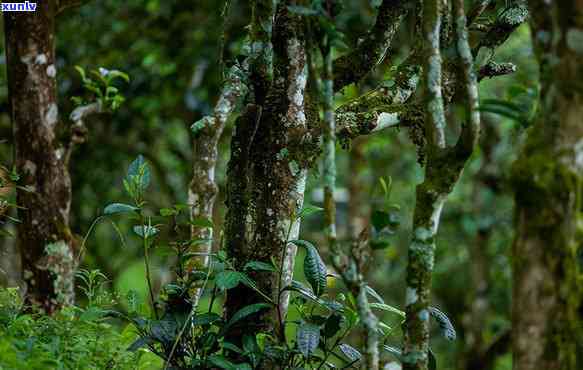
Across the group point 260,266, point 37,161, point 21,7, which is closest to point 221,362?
point 260,266

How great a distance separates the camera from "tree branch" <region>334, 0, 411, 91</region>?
3008 mm

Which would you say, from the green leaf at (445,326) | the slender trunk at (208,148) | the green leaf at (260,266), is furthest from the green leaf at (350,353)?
the slender trunk at (208,148)

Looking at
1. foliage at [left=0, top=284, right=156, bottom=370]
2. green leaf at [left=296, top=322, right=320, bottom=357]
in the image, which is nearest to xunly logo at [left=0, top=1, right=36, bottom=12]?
foliage at [left=0, top=284, right=156, bottom=370]

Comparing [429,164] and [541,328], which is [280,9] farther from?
[541,328]

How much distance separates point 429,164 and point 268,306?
2.51ft

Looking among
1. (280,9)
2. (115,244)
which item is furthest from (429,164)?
(115,244)

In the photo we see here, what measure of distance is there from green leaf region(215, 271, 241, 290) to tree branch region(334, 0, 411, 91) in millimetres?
908

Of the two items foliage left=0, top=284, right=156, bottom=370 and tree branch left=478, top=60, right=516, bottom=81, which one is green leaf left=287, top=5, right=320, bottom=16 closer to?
tree branch left=478, top=60, right=516, bottom=81

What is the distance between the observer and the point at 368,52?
3.04 metres

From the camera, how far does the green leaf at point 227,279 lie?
97.6 inches

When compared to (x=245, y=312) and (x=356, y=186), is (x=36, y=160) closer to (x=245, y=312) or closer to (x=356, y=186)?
(x=245, y=312)

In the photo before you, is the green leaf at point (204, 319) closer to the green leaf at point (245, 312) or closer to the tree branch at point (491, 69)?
the green leaf at point (245, 312)

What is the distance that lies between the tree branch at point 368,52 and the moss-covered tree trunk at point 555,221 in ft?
3.73

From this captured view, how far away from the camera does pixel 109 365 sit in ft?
8.61
